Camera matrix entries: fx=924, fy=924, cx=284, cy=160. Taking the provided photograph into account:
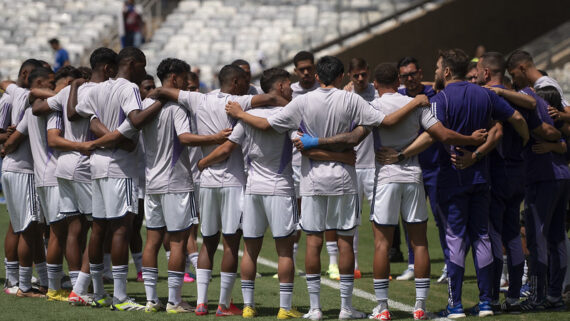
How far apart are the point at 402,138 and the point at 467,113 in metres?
0.61

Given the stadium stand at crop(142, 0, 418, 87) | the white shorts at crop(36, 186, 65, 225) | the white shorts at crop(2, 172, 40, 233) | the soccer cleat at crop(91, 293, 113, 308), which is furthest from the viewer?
the stadium stand at crop(142, 0, 418, 87)

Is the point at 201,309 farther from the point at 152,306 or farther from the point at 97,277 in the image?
the point at 97,277

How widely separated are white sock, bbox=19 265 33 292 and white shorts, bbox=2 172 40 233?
42cm

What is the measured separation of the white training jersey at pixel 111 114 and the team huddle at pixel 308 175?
1cm

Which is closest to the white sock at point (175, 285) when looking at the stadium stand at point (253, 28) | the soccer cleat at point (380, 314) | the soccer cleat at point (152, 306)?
the soccer cleat at point (152, 306)

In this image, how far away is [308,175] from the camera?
8.06m

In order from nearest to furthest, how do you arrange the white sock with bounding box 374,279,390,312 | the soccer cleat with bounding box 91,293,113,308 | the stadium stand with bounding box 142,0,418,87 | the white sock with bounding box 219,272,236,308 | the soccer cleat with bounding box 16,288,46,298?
the white sock with bounding box 374,279,390,312 < the white sock with bounding box 219,272,236,308 < the soccer cleat with bounding box 91,293,113,308 < the soccer cleat with bounding box 16,288,46,298 < the stadium stand with bounding box 142,0,418,87

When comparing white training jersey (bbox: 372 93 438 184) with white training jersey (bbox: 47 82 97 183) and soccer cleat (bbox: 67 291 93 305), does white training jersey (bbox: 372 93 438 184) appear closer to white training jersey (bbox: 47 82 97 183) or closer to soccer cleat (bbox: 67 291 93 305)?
white training jersey (bbox: 47 82 97 183)

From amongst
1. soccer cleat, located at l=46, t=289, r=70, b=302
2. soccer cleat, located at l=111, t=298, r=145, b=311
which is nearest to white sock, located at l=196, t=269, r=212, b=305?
soccer cleat, located at l=111, t=298, r=145, b=311

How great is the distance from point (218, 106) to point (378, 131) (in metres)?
1.46

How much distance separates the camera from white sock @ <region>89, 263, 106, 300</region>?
8.59 metres

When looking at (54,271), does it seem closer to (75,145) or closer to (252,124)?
(75,145)

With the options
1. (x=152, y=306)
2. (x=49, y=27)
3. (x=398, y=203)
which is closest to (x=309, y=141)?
(x=398, y=203)

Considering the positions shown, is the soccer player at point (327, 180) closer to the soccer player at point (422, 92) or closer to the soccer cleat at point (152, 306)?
the soccer player at point (422, 92)
